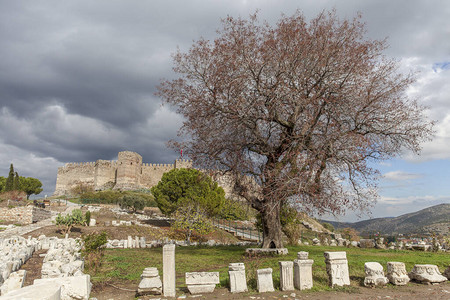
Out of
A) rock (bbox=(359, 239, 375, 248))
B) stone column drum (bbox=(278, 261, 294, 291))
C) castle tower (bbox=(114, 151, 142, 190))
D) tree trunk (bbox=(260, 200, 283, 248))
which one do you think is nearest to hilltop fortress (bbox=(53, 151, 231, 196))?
castle tower (bbox=(114, 151, 142, 190))

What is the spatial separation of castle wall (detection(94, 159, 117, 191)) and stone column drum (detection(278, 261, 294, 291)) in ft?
201

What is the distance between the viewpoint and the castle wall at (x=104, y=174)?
62969mm

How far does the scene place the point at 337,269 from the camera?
21.5ft

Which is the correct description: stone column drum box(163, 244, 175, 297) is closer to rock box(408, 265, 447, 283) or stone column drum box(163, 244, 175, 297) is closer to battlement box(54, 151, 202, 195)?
rock box(408, 265, 447, 283)

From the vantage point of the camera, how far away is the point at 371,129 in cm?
1075

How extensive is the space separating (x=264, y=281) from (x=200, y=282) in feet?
4.32

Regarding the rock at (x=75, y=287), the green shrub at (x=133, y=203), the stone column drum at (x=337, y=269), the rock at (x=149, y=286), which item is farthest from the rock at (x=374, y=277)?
the green shrub at (x=133, y=203)

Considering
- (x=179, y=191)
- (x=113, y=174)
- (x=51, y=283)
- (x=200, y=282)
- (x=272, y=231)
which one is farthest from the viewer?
(x=113, y=174)

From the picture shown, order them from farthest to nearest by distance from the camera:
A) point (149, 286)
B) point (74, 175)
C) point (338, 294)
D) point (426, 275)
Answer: point (74, 175) < point (426, 275) < point (338, 294) < point (149, 286)

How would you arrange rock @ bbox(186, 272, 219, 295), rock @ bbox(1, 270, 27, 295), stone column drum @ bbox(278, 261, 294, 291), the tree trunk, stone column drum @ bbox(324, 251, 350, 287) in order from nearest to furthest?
rock @ bbox(1, 270, 27, 295), rock @ bbox(186, 272, 219, 295), stone column drum @ bbox(278, 261, 294, 291), stone column drum @ bbox(324, 251, 350, 287), the tree trunk

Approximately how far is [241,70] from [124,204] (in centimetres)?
3260

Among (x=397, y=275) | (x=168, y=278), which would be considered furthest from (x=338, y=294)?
(x=168, y=278)

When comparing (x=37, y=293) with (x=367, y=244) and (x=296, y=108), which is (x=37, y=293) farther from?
(x=367, y=244)

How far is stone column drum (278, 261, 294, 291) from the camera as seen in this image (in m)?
6.20
